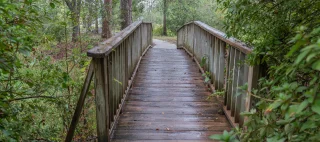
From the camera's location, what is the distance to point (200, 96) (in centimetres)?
457

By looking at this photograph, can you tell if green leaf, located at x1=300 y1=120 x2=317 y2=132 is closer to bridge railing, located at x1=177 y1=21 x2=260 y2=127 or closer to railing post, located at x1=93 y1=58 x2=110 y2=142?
bridge railing, located at x1=177 y1=21 x2=260 y2=127

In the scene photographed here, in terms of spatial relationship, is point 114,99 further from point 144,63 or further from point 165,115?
point 144,63

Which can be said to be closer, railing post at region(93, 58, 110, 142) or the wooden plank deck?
railing post at region(93, 58, 110, 142)

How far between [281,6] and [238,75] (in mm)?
1356

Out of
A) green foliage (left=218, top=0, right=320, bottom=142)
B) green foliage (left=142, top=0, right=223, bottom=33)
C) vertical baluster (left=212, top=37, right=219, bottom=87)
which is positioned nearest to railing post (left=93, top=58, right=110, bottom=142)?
green foliage (left=218, top=0, right=320, bottom=142)

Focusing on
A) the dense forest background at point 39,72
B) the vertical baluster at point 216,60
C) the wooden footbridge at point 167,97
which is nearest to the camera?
the dense forest background at point 39,72

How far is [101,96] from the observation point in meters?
2.58

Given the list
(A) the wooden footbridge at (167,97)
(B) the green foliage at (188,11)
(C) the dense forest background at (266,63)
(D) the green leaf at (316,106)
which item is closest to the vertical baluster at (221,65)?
(A) the wooden footbridge at (167,97)

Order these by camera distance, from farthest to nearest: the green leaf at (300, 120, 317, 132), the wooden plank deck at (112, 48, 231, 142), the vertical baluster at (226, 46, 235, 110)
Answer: the vertical baluster at (226, 46, 235, 110)
the wooden plank deck at (112, 48, 231, 142)
the green leaf at (300, 120, 317, 132)

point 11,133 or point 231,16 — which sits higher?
point 231,16

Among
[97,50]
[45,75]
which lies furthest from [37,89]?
[97,50]

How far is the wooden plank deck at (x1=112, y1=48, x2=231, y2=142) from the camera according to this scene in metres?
3.24

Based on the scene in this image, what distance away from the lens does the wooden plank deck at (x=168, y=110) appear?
324cm

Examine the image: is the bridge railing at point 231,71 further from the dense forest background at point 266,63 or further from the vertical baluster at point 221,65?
the dense forest background at point 266,63
